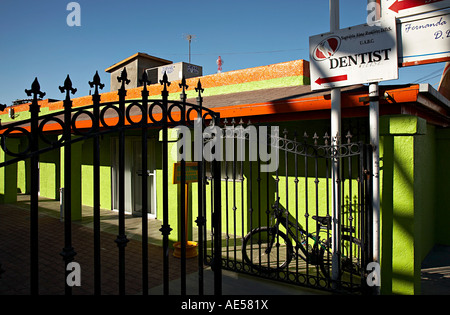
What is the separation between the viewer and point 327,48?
15.1 feet

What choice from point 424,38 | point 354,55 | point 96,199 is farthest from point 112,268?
point 424,38

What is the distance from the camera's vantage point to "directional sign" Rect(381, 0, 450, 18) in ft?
12.7

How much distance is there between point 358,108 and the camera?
15.7ft

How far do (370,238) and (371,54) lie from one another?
2391mm

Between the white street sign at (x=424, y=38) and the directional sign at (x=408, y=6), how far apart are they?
63 millimetres

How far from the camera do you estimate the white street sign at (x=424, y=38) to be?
12.5 ft

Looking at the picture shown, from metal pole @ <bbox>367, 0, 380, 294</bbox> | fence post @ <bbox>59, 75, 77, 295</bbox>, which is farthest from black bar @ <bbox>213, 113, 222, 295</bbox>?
metal pole @ <bbox>367, 0, 380, 294</bbox>

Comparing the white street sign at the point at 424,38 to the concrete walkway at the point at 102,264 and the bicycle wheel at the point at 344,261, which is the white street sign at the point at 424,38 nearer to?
the bicycle wheel at the point at 344,261

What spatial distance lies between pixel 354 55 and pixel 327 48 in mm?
414

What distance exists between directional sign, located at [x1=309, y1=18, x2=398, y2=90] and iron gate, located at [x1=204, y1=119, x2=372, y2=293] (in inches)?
33.8

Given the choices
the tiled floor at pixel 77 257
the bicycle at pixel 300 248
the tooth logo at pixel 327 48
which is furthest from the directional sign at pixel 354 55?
the tiled floor at pixel 77 257

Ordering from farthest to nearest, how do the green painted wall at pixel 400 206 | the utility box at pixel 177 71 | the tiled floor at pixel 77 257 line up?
the utility box at pixel 177 71
the tiled floor at pixel 77 257
the green painted wall at pixel 400 206
